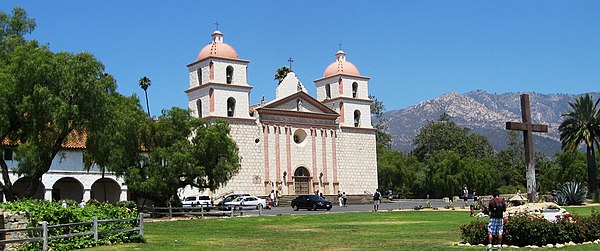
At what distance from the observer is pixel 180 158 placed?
143 feet

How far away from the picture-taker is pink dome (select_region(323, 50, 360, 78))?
238 feet

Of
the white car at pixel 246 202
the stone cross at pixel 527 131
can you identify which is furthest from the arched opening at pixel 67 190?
the stone cross at pixel 527 131

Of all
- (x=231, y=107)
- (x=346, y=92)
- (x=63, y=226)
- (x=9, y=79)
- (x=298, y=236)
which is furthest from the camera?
(x=346, y=92)

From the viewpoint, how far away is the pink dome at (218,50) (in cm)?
6356

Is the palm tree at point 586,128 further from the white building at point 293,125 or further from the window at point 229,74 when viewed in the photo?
the window at point 229,74

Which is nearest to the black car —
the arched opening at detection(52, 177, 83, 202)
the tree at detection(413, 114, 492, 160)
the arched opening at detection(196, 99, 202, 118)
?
the arched opening at detection(52, 177, 83, 202)

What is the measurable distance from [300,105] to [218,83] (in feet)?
27.9

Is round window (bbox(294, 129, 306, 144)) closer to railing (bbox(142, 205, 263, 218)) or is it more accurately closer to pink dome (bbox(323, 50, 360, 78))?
pink dome (bbox(323, 50, 360, 78))

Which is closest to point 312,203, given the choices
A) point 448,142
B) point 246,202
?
point 246,202

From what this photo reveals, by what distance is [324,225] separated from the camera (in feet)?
103

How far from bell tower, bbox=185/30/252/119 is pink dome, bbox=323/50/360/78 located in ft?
34.8

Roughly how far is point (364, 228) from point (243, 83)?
37.7 metres

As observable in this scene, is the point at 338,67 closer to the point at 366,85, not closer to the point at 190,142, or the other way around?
the point at 366,85

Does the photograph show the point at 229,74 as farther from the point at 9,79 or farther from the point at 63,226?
the point at 63,226
